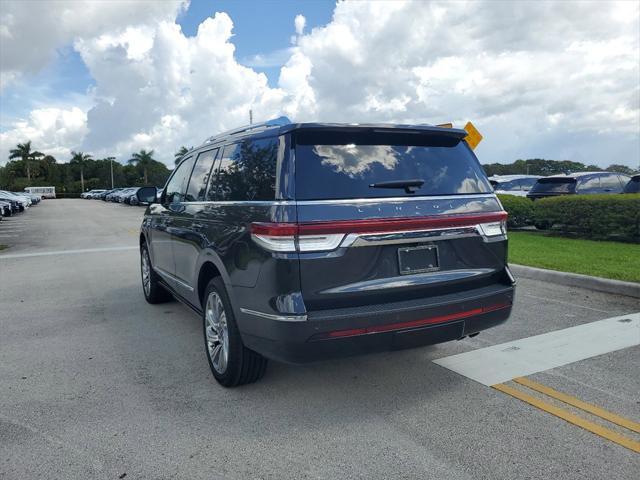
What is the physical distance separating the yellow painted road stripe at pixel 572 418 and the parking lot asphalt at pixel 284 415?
61mm

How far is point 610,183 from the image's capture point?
16.0 metres

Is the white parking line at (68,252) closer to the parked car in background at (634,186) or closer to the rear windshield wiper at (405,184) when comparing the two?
the rear windshield wiper at (405,184)

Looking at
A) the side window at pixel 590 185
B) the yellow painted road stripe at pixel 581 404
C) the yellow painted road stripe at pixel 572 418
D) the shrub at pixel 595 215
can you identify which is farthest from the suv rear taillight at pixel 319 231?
the side window at pixel 590 185

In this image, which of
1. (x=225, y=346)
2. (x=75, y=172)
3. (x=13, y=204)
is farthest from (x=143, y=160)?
(x=225, y=346)

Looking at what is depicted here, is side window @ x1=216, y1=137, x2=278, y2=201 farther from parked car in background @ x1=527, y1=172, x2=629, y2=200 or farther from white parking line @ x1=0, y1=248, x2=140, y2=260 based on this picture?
parked car in background @ x1=527, y1=172, x2=629, y2=200

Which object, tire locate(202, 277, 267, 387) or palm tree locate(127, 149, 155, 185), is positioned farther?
palm tree locate(127, 149, 155, 185)

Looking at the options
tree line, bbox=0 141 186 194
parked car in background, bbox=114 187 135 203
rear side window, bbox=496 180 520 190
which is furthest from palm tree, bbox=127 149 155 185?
rear side window, bbox=496 180 520 190

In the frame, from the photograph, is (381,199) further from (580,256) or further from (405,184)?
(580,256)

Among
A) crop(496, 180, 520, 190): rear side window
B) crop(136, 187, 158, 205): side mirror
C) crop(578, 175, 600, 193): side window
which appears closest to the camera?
crop(136, 187, 158, 205): side mirror

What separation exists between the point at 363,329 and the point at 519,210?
11.5 meters

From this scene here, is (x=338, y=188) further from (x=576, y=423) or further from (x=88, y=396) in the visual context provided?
(x=88, y=396)

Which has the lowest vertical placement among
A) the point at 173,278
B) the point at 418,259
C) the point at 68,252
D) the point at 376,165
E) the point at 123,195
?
the point at 68,252

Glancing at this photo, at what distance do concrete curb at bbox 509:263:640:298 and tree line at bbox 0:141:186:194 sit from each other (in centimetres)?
9052

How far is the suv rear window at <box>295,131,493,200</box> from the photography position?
3402mm
